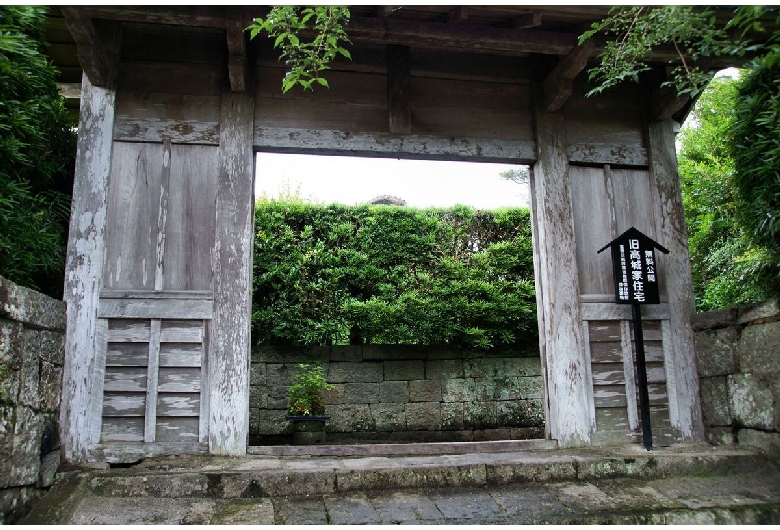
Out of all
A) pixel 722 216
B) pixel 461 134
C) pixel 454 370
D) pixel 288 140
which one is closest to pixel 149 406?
pixel 288 140

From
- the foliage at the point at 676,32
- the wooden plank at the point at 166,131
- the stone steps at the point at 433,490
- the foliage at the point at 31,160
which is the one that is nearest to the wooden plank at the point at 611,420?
the stone steps at the point at 433,490

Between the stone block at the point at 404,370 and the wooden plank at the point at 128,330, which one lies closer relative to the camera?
the wooden plank at the point at 128,330

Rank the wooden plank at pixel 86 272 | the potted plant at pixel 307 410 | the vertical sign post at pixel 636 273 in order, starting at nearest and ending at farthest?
the wooden plank at pixel 86 272
the vertical sign post at pixel 636 273
the potted plant at pixel 307 410

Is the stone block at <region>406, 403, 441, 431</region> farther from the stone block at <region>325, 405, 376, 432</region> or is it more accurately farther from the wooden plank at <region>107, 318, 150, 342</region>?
the wooden plank at <region>107, 318, 150, 342</region>

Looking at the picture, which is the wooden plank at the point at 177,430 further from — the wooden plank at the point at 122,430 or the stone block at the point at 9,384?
the stone block at the point at 9,384

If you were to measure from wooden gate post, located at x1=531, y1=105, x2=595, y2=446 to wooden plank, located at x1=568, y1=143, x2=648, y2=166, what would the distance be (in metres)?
0.14

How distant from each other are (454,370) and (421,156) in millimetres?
3914

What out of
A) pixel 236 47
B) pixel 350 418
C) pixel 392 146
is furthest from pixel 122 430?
pixel 350 418

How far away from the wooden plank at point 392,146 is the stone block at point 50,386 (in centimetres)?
239

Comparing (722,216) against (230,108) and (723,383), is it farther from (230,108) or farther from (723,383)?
(230,108)

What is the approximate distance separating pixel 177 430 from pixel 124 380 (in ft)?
1.88

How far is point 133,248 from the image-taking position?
15.4 ft

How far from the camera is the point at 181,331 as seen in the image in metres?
4.62

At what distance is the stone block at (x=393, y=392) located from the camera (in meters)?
7.95
